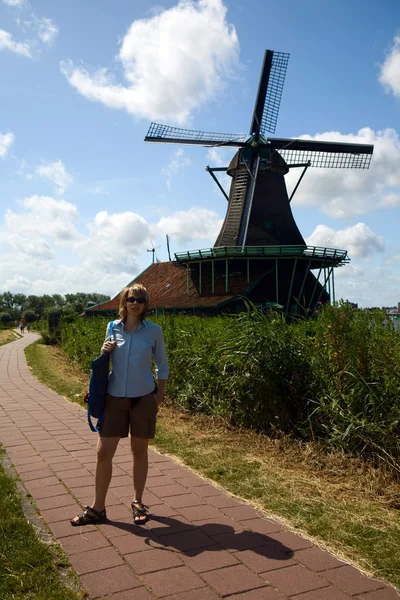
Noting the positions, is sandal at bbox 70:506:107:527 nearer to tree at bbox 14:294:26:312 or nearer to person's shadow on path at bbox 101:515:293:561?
person's shadow on path at bbox 101:515:293:561

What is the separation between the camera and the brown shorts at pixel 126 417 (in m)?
3.93

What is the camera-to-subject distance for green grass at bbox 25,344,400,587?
3.54 metres

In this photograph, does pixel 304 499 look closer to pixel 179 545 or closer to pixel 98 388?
pixel 179 545

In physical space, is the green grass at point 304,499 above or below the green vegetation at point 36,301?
below

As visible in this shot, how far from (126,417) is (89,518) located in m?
0.73

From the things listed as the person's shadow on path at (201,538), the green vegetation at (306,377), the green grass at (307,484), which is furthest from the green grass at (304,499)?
the green vegetation at (306,377)

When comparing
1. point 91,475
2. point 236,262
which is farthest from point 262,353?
point 236,262

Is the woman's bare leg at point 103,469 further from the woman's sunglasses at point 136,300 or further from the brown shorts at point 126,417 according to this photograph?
the woman's sunglasses at point 136,300

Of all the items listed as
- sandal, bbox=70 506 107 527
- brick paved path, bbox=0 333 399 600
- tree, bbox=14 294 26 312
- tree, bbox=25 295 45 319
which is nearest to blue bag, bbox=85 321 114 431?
sandal, bbox=70 506 107 527

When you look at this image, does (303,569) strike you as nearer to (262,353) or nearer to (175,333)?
(262,353)

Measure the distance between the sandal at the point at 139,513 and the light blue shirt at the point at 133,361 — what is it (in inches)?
31.4

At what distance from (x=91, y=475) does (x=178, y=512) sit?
120cm

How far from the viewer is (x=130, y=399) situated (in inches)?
157

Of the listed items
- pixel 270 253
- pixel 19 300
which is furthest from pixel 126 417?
pixel 19 300
